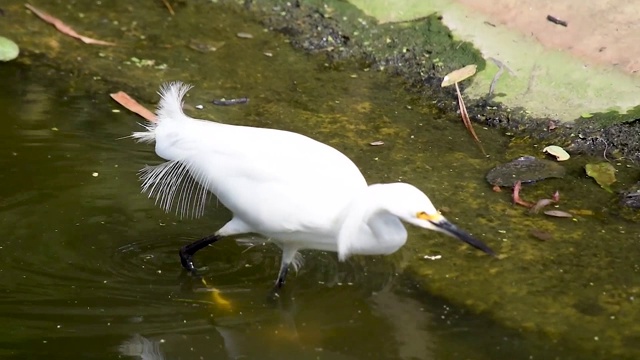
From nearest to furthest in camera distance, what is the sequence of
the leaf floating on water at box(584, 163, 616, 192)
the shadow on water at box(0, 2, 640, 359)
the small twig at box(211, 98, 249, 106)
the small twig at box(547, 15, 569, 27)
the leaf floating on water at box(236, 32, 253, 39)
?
the shadow on water at box(0, 2, 640, 359) → the leaf floating on water at box(584, 163, 616, 192) → the small twig at box(211, 98, 249, 106) → the small twig at box(547, 15, 569, 27) → the leaf floating on water at box(236, 32, 253, 39)

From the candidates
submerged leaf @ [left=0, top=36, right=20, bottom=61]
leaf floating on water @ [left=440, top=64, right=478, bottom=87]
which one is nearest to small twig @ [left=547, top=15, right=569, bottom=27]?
leaf floating on water @ [left=440, top=64, right=478, bottom=87]

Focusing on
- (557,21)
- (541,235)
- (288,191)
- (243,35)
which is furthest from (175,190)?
(557,21)

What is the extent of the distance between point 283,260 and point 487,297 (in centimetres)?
77

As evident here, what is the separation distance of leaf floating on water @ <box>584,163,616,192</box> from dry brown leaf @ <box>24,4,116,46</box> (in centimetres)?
265

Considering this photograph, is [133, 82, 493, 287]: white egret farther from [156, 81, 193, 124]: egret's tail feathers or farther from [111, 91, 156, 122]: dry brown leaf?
[111, 91, 156, 122]: dry brown leaf

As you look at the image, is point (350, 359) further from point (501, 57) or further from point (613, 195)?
point (501, 57)

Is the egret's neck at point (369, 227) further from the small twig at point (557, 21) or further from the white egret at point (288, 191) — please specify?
the small twig at point (557, 21)

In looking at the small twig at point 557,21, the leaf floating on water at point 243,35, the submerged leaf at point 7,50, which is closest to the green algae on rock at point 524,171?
the small twig at point 557,21

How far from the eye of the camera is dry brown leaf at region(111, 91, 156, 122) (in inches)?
179

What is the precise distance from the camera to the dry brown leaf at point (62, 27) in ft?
17.0

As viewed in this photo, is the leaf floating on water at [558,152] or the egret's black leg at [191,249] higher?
the leaf floating on water at [558,152]

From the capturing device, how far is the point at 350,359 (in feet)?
10.4

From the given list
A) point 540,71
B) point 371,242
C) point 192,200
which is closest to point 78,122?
point 192,200

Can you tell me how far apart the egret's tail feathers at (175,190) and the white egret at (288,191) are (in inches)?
0.7
